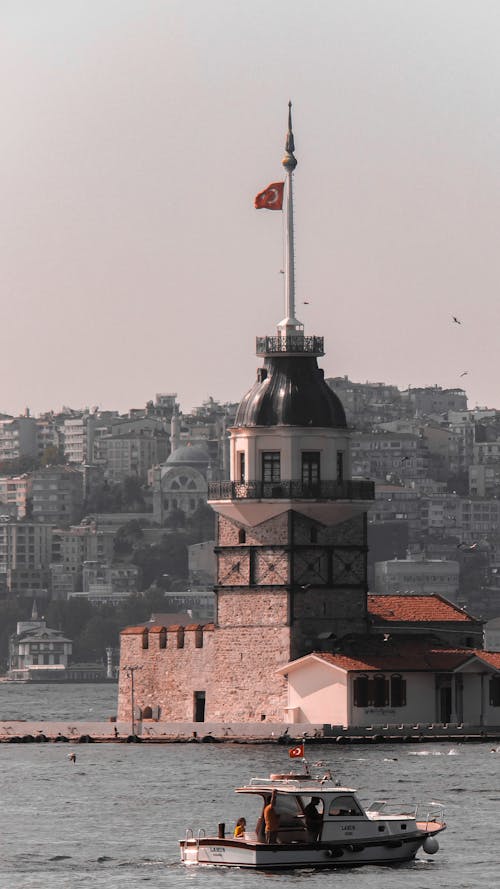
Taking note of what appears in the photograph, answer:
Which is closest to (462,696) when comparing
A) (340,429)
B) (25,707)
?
(340,429)

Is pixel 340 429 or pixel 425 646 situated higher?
pixel 340 429

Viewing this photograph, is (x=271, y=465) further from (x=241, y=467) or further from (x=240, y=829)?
(x=240, y=829)

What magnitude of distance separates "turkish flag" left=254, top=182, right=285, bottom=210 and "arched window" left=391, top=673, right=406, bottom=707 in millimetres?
15253

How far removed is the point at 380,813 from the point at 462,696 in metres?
30.0

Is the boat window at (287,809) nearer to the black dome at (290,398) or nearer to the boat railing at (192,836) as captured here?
the boat railing at (192,836)

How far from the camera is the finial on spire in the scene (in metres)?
101

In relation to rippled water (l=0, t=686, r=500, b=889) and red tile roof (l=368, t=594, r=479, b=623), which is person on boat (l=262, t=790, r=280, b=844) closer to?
rippled water (l=0, t=686, r=500, b=889)

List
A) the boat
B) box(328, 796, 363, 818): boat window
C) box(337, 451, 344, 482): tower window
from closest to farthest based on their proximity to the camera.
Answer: the boat → box(328, 796, 363, 818): boat window → box(337, 451, 344, 482): tower window

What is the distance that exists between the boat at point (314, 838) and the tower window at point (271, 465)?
31554 millimetres

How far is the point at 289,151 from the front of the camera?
10138 cm

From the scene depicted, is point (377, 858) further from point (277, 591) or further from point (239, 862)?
point (277, 591)

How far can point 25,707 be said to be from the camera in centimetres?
17000

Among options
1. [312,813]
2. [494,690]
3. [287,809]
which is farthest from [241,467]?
[312,813]

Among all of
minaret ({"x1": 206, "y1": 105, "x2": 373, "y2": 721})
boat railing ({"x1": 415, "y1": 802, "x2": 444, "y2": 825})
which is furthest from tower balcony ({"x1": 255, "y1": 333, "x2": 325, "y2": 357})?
boat railing ({"x1": 415, "y1": 802, "x2": 444, "y2": 825})
